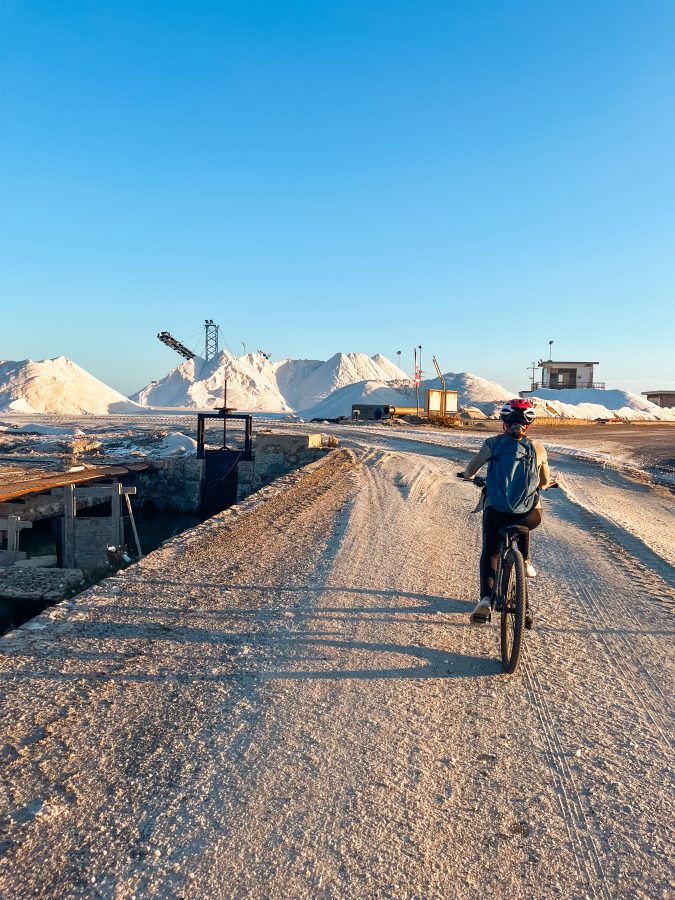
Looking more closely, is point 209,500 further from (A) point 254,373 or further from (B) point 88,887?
(A) point 254,373

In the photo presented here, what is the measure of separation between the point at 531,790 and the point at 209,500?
1908 centimetres

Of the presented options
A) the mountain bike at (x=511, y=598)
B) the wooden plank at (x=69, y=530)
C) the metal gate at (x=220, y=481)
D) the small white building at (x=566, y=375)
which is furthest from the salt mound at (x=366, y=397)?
the mountain bike at (x=511, y=598)

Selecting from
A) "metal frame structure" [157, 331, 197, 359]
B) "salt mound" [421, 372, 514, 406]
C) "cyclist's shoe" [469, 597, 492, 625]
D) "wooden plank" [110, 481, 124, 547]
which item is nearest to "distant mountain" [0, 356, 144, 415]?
"metal frame structure" [157, 331, 197, 359]

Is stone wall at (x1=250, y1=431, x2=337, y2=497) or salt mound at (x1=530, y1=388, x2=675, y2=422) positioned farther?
salt mound at (x1=530, y1=388, x2=675, y2=422)

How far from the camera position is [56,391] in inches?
3474

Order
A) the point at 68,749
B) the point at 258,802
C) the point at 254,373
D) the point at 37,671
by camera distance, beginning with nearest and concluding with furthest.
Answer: the point at 258,802 → the point at 68,749 → the point at 37,671 → the point at 254,373

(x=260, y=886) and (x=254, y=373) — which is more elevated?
(x=254, y=373)

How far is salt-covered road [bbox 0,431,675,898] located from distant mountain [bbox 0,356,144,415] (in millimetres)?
82299

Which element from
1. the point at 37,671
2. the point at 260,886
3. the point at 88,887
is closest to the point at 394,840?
the point at 260,886

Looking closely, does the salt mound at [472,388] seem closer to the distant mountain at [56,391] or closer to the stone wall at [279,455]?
the distant mountain at [56,391]

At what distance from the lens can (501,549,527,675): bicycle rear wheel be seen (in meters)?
4.19

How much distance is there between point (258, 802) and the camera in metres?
2.84

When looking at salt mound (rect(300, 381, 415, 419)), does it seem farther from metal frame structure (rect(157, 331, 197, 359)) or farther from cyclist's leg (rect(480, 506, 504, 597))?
cyclist's leg (rect(480, 506, 504, 597))

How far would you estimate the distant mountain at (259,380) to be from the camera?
412ft
